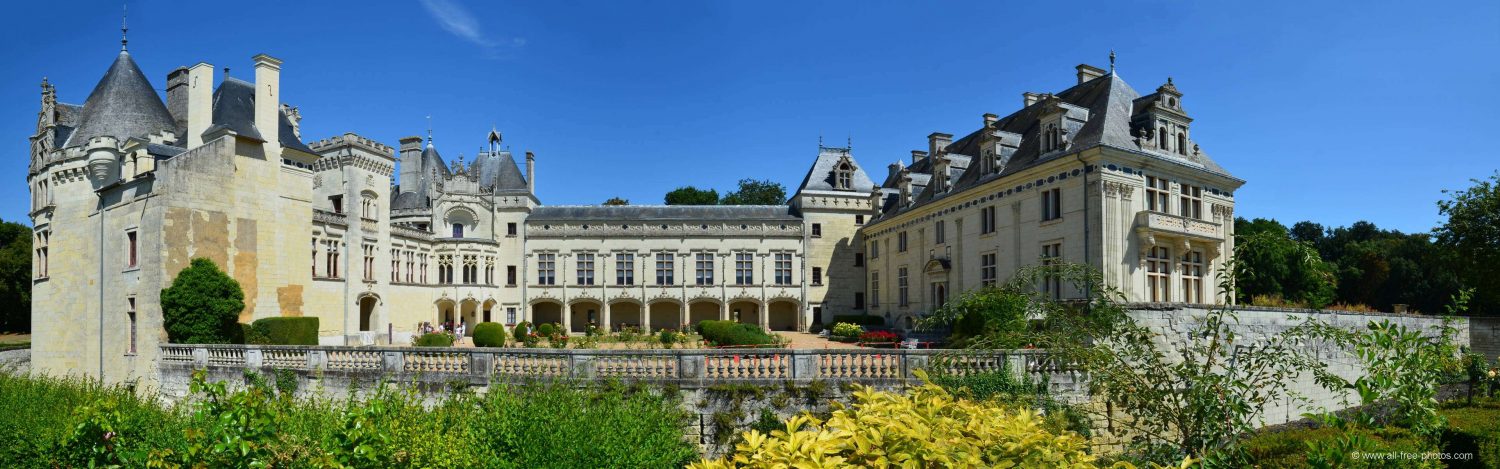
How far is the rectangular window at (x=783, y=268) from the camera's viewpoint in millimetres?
41344

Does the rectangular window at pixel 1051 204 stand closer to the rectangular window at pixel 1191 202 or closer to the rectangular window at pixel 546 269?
the rectangular window at pixel 1191 202

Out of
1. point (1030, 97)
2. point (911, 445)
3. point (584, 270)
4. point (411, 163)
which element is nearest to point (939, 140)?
point (1030, 97)

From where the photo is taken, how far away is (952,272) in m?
29.1

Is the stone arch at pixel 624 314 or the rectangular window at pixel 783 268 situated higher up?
the rectangular window at pixel 783 268

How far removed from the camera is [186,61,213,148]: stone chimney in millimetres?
22094

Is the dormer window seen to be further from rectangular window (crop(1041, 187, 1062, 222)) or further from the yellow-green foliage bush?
the yellow-green foliage bush

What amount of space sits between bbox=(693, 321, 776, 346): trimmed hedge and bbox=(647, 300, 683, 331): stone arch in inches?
484

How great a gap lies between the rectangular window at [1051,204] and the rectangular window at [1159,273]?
8.81 ft

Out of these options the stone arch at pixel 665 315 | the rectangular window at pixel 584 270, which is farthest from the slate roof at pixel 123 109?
the stone arch at pixel 665 315

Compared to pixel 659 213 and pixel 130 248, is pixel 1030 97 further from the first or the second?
pixel 130 248

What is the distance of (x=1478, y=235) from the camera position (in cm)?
2712

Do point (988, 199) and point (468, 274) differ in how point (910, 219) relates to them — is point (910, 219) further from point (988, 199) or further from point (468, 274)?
point (468, 274)

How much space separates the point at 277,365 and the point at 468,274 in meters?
23.6

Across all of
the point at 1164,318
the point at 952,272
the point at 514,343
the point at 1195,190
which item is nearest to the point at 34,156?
the point at 514,343
